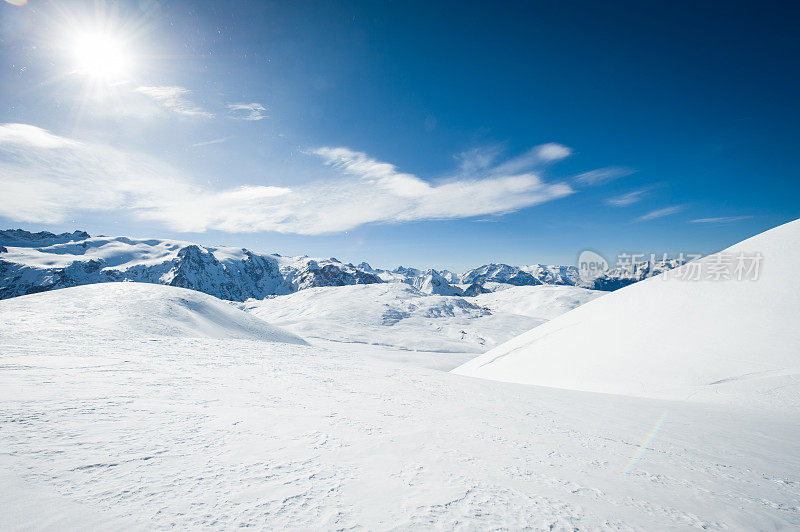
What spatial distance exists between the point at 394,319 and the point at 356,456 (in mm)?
56944

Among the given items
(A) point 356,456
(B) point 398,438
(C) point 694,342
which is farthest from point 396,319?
(A) point 356,456

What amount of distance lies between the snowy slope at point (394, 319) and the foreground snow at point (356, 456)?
3909cm

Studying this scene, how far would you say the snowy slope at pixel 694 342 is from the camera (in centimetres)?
927

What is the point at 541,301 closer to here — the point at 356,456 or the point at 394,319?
the point at 394,319

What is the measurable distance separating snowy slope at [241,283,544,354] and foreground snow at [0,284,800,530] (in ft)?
128

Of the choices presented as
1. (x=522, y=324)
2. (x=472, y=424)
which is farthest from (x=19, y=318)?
(x=522, y=324)

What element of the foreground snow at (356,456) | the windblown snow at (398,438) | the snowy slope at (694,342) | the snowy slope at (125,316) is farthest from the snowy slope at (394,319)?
the foreground snow at (356,456)

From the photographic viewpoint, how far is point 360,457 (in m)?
4.29

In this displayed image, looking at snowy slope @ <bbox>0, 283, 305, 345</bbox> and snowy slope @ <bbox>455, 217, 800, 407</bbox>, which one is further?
snowy slope @ <bbox>0, 283, 305, 345</bbox>

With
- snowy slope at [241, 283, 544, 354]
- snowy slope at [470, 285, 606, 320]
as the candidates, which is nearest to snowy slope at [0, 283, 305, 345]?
snowy slope at [241, 283, 544, 354]

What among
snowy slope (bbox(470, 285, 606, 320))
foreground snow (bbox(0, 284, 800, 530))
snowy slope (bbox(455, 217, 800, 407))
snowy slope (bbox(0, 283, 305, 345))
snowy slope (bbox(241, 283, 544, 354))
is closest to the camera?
foreground snow (bbox(0, 284, 800, 530))

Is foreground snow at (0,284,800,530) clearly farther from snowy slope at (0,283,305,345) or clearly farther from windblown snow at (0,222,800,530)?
snowy slope at (0,283,305,345)

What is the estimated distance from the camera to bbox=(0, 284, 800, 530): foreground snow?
308 cm

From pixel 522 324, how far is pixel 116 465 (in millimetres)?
67027
